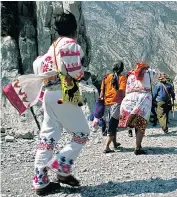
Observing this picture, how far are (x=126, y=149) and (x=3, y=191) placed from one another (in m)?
3.39

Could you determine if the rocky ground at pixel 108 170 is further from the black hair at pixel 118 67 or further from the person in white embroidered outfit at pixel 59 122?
the black hair at pixel 118 67

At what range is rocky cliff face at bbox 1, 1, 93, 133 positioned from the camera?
1191cm

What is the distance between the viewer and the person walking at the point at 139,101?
7.54 meters

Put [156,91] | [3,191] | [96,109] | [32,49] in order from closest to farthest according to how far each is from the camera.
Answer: [3,191] < [96,109] < [156,91] < [32,49]

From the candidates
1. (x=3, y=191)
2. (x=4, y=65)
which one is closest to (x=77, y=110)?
Answer: (x=3, y=191)

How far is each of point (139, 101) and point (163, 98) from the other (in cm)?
426

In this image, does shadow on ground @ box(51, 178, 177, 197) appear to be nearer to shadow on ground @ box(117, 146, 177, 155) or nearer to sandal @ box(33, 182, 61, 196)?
A: sandal @ box(33, 182, 61, 196)

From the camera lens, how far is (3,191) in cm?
543

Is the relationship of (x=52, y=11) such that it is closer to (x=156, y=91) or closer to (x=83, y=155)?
(x=156, y=91)

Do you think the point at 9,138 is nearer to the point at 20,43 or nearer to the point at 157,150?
the point at 157,150

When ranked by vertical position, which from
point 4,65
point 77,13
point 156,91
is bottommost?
point 156,91

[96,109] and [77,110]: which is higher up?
[77,110]

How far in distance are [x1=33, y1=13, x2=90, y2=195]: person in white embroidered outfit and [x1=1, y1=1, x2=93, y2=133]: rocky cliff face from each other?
6.53 m

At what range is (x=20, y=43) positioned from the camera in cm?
1357
